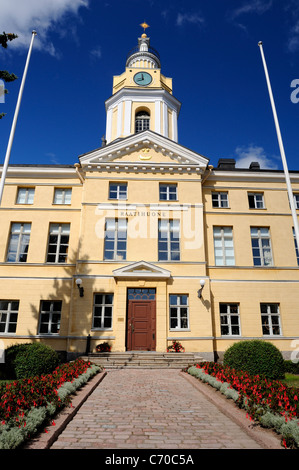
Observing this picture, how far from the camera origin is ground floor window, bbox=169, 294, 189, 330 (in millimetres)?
18047

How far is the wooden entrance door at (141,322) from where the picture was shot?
17484 mm

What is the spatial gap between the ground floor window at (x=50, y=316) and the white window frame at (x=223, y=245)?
10588mm

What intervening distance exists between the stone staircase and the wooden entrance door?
84cm

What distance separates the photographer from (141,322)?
17.9m

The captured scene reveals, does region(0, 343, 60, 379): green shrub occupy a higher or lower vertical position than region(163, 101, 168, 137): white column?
lower

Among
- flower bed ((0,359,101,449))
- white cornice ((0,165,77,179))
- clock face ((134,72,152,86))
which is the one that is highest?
clock face ((134,72,152,86))

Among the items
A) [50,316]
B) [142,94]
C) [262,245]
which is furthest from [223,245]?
[142,94]

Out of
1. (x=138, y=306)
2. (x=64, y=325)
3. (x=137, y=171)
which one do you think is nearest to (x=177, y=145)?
(x=137, y=171)

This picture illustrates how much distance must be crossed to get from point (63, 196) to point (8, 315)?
8.53 metres

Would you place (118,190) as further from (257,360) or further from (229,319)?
(257,360)

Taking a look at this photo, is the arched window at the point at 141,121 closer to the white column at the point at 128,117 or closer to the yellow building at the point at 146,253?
the white column at the point at 128,117

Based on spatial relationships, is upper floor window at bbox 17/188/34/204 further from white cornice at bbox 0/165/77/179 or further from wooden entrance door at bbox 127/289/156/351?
wooden entrance door at bbox 127/289/156/351

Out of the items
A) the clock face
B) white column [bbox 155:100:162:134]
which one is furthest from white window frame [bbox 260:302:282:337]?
the clock face

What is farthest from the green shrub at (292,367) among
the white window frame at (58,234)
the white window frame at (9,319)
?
the white window frame at (9,319)
